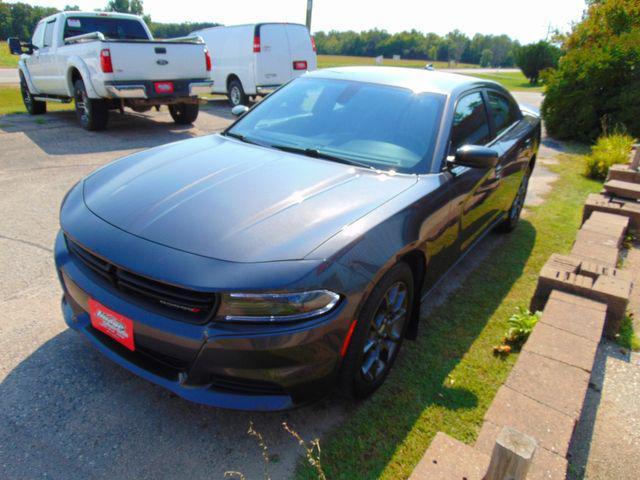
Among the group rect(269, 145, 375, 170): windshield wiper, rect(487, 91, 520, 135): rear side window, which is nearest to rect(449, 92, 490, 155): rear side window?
rect(487, 91, 520, 135): rear side window

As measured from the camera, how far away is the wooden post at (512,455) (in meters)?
1.31

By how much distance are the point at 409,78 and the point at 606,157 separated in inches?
221

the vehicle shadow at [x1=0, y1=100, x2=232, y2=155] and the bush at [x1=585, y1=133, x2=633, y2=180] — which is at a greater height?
the bush at [x1=585, y1=133, x2=633, y2=180]

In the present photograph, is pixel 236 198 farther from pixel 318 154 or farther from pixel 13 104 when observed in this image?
pixel 13 104

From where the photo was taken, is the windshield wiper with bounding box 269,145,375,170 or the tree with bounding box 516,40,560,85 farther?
the tree with bounding box 516,40,560,85

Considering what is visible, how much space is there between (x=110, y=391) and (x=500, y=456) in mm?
1934

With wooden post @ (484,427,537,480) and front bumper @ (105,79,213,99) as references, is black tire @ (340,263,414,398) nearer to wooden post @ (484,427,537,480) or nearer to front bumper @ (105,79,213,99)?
wooden post @ (484,427,537,480)

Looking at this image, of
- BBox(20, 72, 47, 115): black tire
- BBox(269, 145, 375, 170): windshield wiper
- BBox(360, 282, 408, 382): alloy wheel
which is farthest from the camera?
BBox(20, 72, 47, 115): black tire

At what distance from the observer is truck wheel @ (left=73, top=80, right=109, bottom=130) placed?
8398 millimetres

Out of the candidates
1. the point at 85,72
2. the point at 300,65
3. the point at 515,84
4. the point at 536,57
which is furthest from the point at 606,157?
the point at 536,57

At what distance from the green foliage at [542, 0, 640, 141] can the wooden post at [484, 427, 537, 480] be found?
32.9 feet

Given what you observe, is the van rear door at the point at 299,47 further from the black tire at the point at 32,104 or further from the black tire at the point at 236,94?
the black tire at the point at 32,104

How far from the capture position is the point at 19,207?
15.7ft

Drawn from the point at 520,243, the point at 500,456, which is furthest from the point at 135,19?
the point at 500,456
